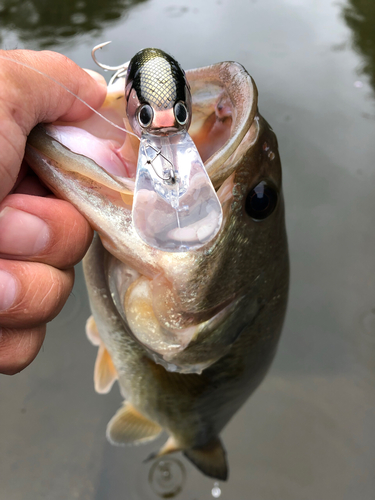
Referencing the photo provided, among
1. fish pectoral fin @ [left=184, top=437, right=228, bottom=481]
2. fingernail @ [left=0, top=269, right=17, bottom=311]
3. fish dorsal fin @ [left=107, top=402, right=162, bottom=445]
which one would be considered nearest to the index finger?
fingernail @ [left=0, top=269, right=17, bottom=311]

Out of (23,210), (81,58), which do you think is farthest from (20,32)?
(23,210)

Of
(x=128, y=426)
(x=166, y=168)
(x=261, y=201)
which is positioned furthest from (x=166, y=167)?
(x=128, y=426)

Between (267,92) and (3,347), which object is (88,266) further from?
(267,92)

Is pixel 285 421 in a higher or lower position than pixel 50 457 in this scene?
lower

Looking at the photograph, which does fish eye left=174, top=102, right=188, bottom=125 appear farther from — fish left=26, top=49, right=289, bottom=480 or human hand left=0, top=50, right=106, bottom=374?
human hand left=0, top=50, right=106, bottom=374

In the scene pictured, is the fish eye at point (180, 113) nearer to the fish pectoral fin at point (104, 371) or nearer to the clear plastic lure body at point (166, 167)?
the clear plastic lure body at point (166, 167)

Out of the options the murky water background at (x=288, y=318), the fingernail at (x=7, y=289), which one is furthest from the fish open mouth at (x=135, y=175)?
the murky water background at (x=288, y=318)

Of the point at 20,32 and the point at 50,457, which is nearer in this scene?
the point at 50,457
